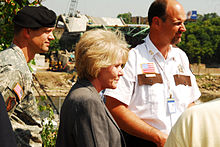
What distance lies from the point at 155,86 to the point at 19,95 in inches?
46.5

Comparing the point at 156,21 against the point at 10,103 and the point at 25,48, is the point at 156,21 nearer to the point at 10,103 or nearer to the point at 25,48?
the point at 25,48

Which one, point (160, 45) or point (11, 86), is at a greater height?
point (160, 45)

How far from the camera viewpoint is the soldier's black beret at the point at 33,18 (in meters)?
2.32

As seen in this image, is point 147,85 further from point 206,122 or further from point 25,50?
point 206,122

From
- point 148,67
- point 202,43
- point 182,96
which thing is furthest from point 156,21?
point 202,43

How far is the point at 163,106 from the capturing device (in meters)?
2.53

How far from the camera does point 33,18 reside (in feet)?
7.67

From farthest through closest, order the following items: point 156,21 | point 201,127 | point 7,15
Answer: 1. point 7,15
2. point 156,21
3. point 201,127

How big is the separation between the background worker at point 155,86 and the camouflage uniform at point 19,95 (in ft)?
2.22

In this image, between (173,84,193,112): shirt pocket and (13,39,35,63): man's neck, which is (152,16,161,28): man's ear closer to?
(173,84,193,112): shirt pocket

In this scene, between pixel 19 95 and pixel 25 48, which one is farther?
pixel 25 48

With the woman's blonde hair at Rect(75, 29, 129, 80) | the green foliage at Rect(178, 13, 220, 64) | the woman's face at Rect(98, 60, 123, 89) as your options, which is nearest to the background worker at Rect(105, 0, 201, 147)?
the woman's face at Rect(98, 60, 123, 89)

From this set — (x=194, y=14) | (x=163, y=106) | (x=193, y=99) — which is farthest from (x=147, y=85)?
(x=194, y=14)

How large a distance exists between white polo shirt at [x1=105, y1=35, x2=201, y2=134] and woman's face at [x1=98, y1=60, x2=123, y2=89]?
486 millimetres
